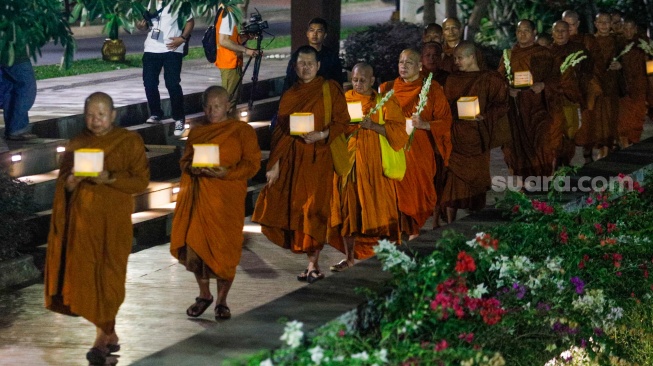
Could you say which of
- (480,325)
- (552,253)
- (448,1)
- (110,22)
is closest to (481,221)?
(552,253)

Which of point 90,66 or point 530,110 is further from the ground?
point 530,110

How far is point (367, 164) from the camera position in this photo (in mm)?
9992

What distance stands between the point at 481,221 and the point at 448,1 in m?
12.5

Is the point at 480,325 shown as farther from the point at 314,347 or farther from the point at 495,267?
the point at 314,347

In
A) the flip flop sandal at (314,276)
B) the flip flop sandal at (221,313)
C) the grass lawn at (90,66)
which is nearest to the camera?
the flip flop sandal at (221,313)

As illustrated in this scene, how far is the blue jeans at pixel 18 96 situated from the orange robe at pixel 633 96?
278 inches

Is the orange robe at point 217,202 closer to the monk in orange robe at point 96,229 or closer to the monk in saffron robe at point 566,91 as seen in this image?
the monk in orange robe at point 96,229

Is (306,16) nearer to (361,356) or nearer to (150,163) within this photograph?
(150,163)

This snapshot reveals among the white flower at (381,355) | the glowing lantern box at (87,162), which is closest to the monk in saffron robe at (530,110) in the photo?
the glowing lantern box at (87,162)

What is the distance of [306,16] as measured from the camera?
48.6ft

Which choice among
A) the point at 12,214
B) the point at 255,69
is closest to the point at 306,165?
the point at 12,214

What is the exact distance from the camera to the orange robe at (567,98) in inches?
523

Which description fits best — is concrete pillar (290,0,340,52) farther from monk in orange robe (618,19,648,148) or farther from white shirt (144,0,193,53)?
monk in orange robe (618,19,648,148)

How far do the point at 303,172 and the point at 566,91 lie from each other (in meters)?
4.61
